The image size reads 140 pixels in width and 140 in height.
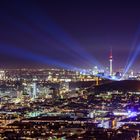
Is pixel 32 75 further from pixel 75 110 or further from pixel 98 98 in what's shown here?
pixel 75 110

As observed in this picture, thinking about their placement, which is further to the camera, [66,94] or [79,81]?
[79,81]

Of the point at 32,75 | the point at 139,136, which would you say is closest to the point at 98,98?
the point at 139,136

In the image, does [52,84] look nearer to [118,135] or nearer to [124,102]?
[124,102]

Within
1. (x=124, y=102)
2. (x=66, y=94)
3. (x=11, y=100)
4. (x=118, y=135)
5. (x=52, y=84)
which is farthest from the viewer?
(x=52, y=84)

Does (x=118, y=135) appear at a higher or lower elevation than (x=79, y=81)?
lower

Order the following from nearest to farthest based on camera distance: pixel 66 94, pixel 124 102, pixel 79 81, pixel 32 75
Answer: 1. pixel 124 102
2. pixel 66 94
3. pixel 79 81
4. pixel 32 75

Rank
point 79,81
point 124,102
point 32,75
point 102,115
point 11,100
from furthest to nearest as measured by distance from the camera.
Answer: point 32,75 < point 79,81 < point 11,100 < point 124,102 < point 102,115

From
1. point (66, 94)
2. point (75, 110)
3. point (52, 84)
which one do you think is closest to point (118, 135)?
point (75, 110)

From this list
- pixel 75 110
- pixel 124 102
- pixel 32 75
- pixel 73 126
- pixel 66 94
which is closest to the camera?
pixel 73 126

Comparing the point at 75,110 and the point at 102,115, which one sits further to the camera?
the point at 75,110
